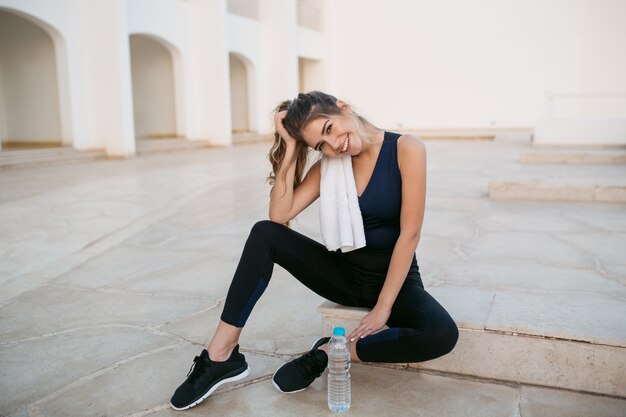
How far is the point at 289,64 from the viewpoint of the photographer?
60.2 ft

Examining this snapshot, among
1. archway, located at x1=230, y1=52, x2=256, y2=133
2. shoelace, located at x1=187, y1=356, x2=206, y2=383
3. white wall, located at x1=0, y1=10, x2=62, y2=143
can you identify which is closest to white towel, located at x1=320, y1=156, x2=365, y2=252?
shoelace, located at x1=187, y1=356, x2=206, y2=383

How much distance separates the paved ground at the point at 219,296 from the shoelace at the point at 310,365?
8cm

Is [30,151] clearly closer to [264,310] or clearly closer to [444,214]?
[444,214]

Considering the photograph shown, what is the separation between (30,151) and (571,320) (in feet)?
34.6

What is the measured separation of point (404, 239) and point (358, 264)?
0.23 meters

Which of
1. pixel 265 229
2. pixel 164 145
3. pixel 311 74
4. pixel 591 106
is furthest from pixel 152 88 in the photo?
pixel 265 229

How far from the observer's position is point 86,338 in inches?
103

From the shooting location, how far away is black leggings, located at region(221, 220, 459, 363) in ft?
6.47

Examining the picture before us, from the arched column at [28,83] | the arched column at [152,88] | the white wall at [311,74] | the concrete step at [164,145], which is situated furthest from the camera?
the white wall at [311,74]

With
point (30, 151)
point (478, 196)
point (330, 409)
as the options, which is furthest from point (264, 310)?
point (30, 151)

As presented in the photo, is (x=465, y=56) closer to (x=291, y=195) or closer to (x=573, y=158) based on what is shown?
(x=573, y=158)

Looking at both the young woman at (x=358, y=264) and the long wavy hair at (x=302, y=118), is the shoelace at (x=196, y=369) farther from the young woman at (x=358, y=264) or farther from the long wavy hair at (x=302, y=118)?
the long wavy hair at (x=302, y=118)

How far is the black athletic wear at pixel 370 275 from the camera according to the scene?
77.9 inches

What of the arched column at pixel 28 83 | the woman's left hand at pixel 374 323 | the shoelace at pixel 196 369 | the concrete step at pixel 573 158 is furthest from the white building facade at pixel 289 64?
the woman's left hand at pixel 374 323
